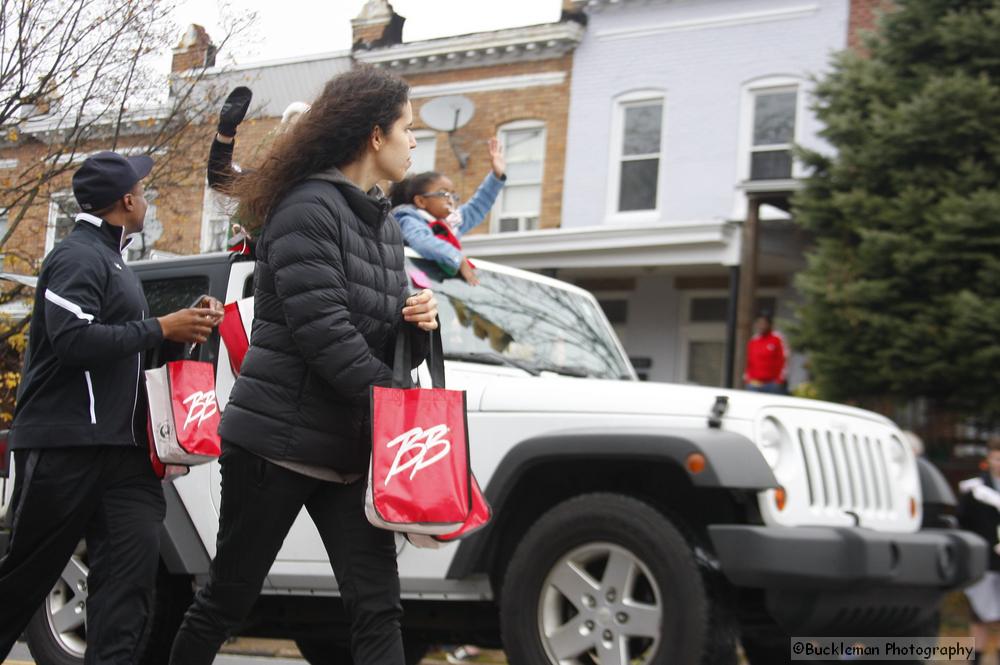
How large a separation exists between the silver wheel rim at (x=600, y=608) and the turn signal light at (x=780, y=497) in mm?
494

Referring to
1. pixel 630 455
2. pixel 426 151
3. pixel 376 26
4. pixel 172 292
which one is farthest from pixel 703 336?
pixel 630 455

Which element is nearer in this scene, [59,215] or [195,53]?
[59,215]

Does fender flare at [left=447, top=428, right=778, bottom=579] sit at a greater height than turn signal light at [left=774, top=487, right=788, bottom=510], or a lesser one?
greater

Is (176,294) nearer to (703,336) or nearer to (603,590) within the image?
(603,590)

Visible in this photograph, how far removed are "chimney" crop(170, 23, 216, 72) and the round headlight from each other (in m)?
7.08

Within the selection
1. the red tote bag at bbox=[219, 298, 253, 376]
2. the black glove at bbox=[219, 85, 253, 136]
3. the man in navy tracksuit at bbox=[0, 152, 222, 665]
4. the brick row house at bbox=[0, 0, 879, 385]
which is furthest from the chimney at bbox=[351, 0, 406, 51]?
the man in navy tracksuit at bbox=[0, 152, 222, 665]

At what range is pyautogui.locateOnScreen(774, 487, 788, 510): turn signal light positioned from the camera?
4.29 meters

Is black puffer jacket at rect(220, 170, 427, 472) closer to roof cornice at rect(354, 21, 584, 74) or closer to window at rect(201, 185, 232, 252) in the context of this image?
window at rect(201, 185, 232, 252)

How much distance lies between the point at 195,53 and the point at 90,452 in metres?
6.83

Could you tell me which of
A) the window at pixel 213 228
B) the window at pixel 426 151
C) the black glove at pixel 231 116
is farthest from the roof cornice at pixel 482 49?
the black glove at pixel 231 116

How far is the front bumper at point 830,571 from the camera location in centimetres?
405

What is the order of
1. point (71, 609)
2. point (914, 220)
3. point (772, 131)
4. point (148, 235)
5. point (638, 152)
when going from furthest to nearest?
point (638, 152), point (772, 131), point (914, 220), point (148, 235), point (71, 609)

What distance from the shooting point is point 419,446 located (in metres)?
3.49

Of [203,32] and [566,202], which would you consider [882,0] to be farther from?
[203,32]
